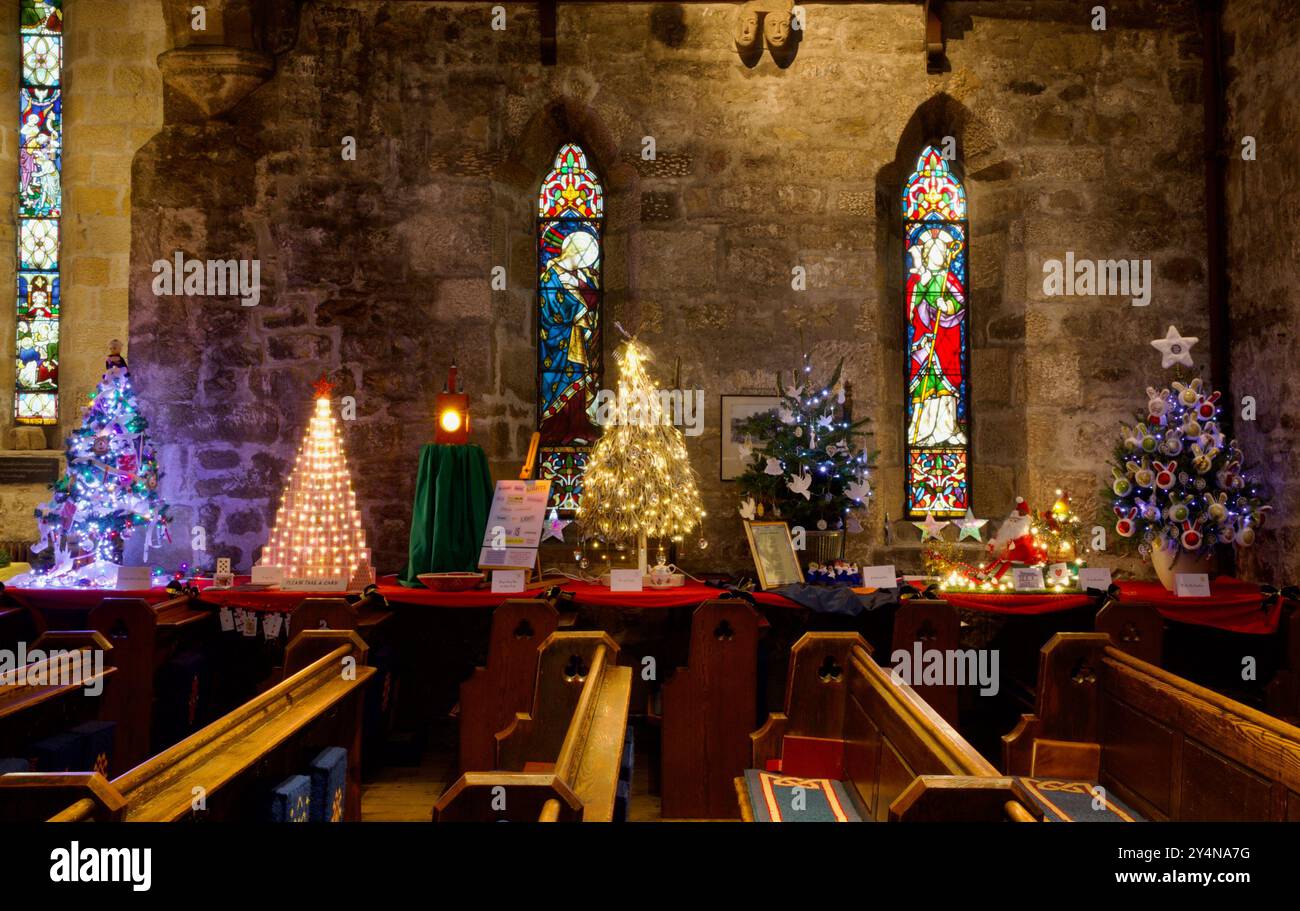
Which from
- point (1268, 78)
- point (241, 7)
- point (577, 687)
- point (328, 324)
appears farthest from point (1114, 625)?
point (241, 7)

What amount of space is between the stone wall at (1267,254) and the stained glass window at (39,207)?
8.20 meters

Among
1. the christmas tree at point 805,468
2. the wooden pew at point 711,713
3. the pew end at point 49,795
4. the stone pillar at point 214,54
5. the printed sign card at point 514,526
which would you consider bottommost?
the wooden pew at point 711,713

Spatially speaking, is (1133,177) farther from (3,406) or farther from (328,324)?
(3,406)

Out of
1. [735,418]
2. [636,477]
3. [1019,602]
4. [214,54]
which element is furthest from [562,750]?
[214,54]

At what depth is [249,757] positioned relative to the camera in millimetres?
2135

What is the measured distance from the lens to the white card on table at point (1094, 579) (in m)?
5.10

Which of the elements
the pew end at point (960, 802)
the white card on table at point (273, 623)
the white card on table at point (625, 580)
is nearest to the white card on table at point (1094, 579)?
the white card on table at point (625, 580)

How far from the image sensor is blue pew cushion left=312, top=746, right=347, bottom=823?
8.46 feet

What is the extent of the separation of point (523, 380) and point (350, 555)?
1714 millimetres

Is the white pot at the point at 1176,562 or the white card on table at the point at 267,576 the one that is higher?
the white pot at the point at 1176,562

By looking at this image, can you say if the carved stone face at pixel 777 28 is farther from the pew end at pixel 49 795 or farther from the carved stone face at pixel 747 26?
the pew end at pixel 49 795

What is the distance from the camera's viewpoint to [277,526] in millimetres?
5355

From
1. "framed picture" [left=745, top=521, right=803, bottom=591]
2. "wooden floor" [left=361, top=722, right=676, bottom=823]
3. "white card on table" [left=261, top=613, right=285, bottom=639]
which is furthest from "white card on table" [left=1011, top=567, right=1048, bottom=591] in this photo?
"white card on table" [left=261, top=613, right=285, bottom=639]

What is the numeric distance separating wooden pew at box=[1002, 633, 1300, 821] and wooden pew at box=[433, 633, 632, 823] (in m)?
1.62
